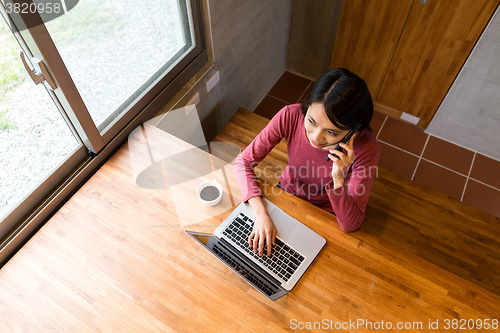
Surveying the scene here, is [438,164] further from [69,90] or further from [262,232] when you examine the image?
[69,90]

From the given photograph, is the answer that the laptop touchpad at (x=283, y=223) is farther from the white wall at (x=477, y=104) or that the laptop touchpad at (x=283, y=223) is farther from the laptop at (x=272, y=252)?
the white wall at (x=477, y=104)

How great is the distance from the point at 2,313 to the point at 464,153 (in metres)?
2.98

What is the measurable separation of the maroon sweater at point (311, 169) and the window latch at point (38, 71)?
2.53 ft

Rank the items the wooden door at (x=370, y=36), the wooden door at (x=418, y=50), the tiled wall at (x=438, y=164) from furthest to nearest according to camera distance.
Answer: the tiled wall at (x=438, y=164) < the wooden door at (x=370, y=36) < the wooden door at (x=418, y=50)

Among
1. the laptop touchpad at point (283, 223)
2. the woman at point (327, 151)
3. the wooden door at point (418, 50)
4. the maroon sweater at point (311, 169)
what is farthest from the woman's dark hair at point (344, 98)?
the wooden door at point (418, 50)

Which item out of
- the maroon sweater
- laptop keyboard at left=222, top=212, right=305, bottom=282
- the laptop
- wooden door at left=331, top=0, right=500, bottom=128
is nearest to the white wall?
wooden door at left=331, top=0, right=500, bottom=128

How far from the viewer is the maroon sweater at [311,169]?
1188 millimetres

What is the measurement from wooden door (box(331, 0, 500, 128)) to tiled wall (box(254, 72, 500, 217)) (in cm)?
17

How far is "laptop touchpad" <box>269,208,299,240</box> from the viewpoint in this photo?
46.0 inches

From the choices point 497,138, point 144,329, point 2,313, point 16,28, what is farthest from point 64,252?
point 497,138

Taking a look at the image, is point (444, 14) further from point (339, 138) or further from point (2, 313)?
point (2, 313)

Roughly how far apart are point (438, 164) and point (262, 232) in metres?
1.98

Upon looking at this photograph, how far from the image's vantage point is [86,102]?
135 centimetres

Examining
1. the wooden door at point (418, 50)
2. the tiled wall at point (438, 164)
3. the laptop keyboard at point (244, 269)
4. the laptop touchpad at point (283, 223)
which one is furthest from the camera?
the tiled wall at point (438, 164)
